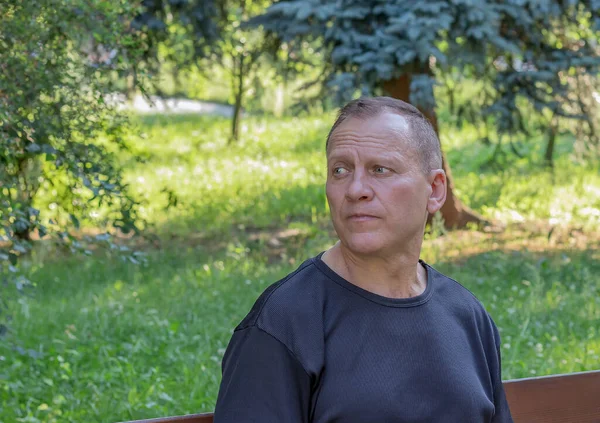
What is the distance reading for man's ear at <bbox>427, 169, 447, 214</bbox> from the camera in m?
2.39

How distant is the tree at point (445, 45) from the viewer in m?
8.21

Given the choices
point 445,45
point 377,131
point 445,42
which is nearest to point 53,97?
point 377,131

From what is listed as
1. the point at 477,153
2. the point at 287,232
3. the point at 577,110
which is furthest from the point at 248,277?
the point at 477,153

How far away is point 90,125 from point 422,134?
257 centimetres

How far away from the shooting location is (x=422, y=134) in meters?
2.35

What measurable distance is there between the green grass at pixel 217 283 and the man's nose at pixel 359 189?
2784 mm

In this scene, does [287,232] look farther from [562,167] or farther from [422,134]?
[422,134]

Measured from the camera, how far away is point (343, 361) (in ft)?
7.05

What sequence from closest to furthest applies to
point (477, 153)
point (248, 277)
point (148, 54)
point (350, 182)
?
point (350, 182) < point (248, 277) < point (148, 54) < point (477, 153)

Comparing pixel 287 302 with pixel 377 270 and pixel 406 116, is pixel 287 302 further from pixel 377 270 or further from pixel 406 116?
pixel 406 116

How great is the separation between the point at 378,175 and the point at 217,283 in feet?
18.5

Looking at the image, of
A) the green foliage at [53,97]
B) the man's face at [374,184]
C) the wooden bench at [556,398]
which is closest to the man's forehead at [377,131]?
the man's face at [374,184]

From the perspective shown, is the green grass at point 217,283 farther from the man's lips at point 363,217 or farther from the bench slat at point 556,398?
the man's lips at point 363,217

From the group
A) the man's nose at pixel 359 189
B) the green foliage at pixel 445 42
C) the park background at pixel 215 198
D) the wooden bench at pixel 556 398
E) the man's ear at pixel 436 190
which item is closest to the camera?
the man's nose at pixel 359 189
